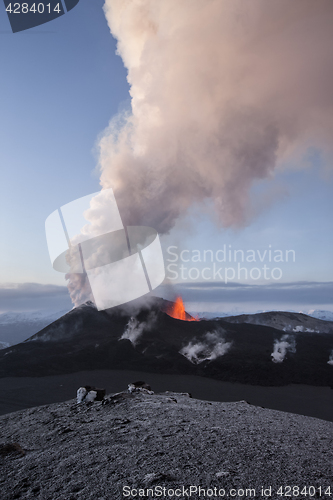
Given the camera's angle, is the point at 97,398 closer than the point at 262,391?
Yes

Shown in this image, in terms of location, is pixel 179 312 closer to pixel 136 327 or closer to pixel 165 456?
pixel 136 327

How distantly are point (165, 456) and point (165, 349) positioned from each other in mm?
40223

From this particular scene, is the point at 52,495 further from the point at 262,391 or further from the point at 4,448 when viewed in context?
the point at 262,391

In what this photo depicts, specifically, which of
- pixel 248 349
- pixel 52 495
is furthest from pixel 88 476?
pixel 248 349

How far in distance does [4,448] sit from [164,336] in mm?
44622

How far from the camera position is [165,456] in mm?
7102

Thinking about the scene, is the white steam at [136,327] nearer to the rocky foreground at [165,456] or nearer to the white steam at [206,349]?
the white steam at [206,349]

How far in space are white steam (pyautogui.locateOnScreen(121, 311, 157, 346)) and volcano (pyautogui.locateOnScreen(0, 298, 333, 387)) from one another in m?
0.18

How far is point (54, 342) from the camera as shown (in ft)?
158

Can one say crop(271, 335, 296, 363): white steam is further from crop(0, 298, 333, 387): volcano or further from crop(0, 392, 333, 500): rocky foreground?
crop(0, 392, 333, 500): rocky foreground

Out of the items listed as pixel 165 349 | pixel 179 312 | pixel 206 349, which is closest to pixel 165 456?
pixel 165 349

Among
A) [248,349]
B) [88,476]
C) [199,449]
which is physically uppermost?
[88,476]

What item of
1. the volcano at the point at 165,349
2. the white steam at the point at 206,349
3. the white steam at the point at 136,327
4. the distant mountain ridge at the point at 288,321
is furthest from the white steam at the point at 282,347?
the distant mountain ridge at the point at 288,321

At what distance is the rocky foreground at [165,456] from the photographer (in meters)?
5.66
